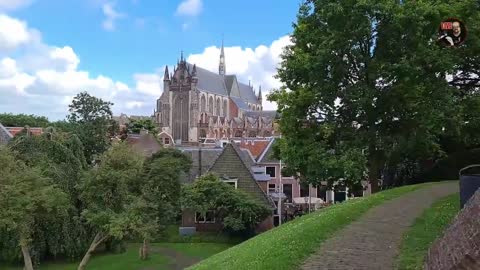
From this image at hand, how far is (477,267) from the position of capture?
172 inches

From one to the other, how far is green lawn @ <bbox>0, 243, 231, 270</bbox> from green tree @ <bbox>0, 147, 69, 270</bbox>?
3.39m

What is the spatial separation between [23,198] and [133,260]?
884 centimetres

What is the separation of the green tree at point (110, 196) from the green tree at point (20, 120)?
6138cm

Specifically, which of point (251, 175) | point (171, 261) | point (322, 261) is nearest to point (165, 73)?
point (251, 175)

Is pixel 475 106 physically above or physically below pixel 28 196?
above

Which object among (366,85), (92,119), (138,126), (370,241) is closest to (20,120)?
(138,126)

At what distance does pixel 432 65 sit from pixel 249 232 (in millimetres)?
19953

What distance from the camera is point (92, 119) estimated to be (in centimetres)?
6412

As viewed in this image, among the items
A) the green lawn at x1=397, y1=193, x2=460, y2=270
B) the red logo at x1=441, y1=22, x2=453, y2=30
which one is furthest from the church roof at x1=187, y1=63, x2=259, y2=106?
the green lawn at x1=397, y1=193, x2=460, y2=270

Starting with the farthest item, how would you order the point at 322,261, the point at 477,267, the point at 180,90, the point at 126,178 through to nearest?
the point at 180,90 < the point at 126,178 < the point at 322,261 < the point at 477,267

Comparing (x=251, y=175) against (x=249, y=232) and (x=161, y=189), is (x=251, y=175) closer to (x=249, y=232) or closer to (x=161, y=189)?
(x=249, y=232)

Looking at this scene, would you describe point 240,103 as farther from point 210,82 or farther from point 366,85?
point 366,85

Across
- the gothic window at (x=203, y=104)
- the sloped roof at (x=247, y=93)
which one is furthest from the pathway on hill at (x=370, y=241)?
the sloped roof at (x=247, y=93)

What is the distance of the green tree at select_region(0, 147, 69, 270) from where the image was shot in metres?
24.5
